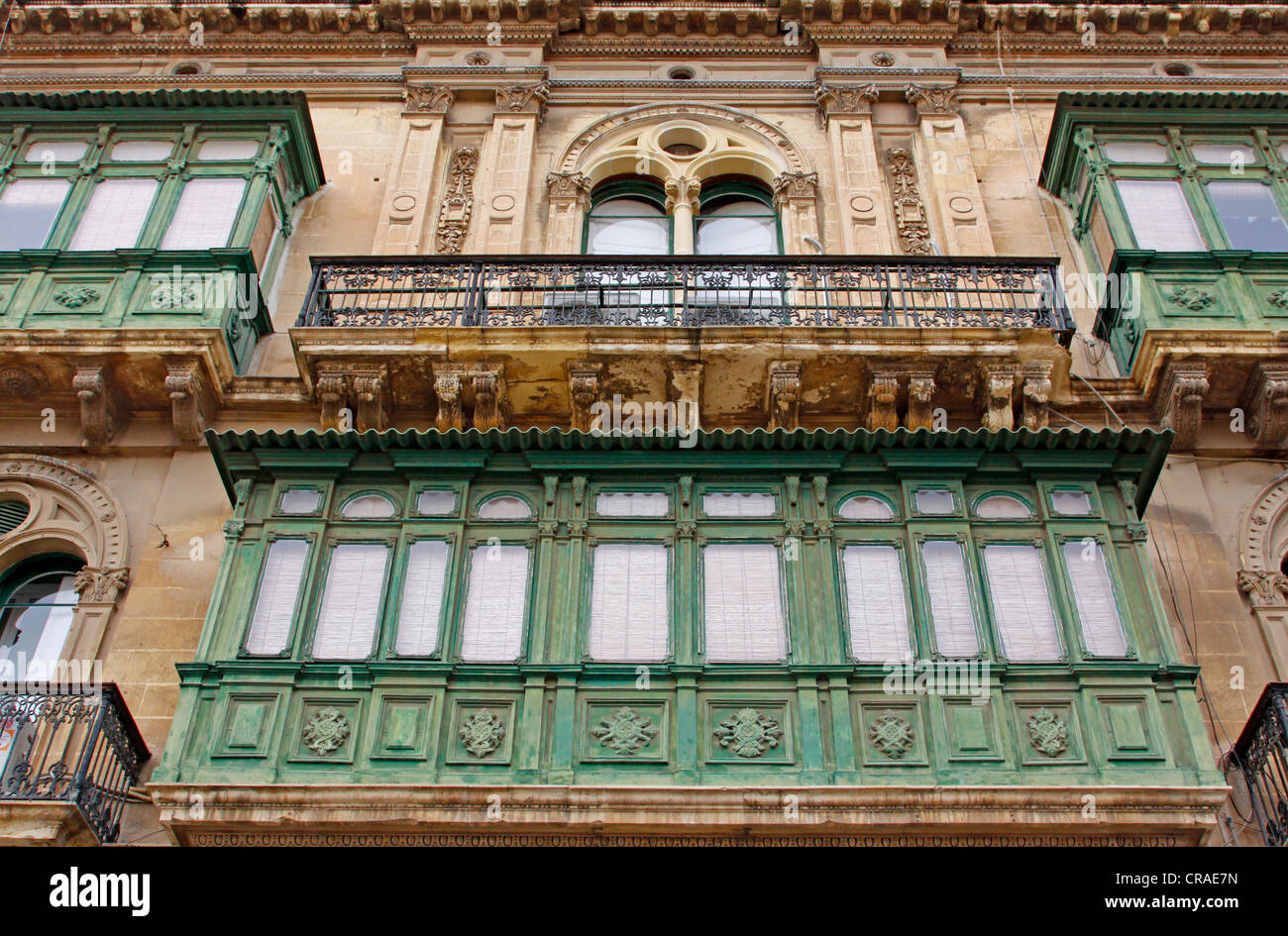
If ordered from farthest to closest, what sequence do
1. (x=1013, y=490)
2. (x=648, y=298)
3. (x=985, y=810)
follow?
(x=648, y=298) < (x=1013, y=490) < (x=985, y=810)

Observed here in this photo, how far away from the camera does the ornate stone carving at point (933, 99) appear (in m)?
18.7

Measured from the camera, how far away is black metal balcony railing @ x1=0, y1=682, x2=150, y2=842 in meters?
10.0

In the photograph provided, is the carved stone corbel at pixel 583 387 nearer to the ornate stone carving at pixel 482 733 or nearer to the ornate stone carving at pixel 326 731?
Result: the ornate stone carving at pixel 482 733

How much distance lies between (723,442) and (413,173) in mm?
7996

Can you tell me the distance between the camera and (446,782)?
977 centimetres

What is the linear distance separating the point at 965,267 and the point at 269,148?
7.94 metres

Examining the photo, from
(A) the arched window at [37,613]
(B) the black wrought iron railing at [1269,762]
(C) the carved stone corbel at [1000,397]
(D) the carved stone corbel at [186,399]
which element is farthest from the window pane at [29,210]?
(B) the black wrought iron railing at [1269,762]

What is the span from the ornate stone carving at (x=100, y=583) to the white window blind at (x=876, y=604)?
6415mm

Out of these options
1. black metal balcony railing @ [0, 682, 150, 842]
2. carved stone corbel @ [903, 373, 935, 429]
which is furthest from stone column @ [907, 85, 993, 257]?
black metal balcony railing @ [0, 682, 150, 842]

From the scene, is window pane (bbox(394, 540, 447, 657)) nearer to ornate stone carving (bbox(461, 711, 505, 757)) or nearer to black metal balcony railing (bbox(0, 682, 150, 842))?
ornate stone carving (bbox(461, 711, 505, 757))

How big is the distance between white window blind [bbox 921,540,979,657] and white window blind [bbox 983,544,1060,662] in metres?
0.20
